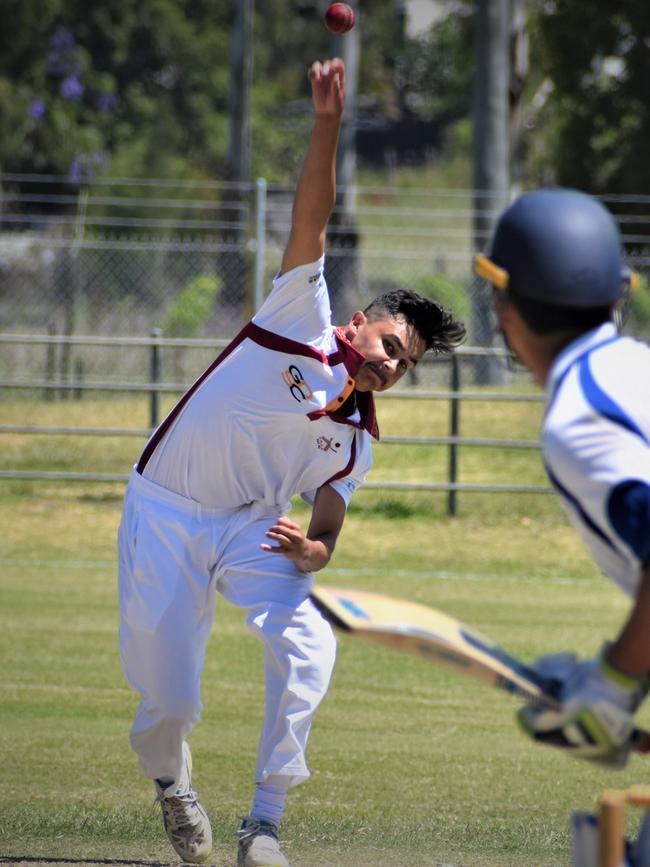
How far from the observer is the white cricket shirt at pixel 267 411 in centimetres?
515

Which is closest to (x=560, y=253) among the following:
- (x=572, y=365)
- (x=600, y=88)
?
(x=572, y=365)

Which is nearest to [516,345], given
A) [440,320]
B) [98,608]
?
[440,320]

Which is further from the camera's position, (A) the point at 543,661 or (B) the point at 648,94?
(B) the point at 648,94

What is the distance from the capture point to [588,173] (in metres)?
24.1

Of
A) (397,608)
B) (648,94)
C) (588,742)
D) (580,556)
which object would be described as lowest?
(580,556)

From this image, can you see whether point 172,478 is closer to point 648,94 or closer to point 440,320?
point 440,320

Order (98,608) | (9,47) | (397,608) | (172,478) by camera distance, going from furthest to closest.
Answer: (9,47), (98,608), (172,478), (397,608)

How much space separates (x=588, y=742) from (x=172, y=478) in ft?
8.27

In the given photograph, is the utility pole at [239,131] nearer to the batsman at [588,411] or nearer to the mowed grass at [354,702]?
the mowed grass at [354,702]

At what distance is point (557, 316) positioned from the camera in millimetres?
3264

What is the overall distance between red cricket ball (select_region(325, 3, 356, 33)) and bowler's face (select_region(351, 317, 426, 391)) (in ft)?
3.31

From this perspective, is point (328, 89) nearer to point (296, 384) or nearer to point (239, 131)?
point (296, 384)

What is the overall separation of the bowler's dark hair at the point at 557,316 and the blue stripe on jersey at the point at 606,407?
0.72ft

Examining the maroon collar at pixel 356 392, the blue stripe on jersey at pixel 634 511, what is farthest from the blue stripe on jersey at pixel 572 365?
the maroon collar at pixel 356 392
